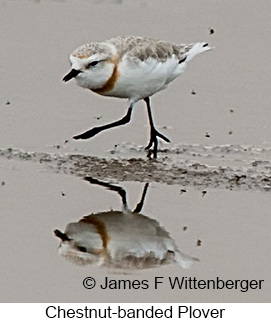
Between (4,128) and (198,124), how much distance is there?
221cm

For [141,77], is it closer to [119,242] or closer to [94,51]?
[94,51]

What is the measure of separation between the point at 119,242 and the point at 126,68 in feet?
7.92

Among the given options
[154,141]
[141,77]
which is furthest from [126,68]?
[154,141]

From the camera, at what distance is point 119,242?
27.8 ft

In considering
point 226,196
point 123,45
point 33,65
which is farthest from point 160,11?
point 226,196

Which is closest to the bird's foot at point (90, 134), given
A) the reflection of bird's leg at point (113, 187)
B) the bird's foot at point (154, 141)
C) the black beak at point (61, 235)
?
the reflection of bird's leg at point (113, 187)

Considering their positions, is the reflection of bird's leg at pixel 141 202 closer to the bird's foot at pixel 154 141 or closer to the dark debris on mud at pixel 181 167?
the dark debris on mud at pixel 181 167

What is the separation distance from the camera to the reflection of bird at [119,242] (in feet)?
26.7

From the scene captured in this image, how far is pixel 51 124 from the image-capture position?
12156 millimetres

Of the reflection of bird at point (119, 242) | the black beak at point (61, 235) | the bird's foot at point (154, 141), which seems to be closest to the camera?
the reflection of bird at point (119, 242)

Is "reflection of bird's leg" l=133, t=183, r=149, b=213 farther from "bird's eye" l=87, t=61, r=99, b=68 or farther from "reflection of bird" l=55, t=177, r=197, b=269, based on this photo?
"bird's eye" l=87, t=61, r=99, b=68

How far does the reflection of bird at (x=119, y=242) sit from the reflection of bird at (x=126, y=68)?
1539 mm

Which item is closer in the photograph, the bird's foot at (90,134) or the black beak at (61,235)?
the black beak at (61,235)

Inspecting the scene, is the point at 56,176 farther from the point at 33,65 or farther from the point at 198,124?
the point at 33,65
